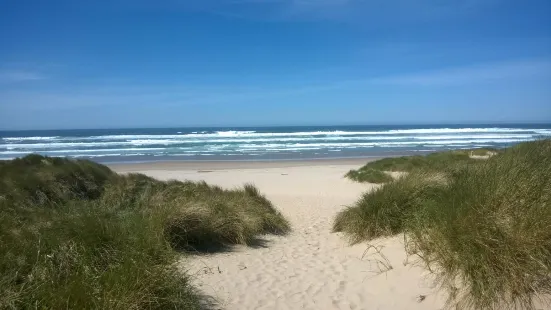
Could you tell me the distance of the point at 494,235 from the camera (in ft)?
13.6

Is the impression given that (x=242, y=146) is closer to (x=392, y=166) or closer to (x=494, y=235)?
(x=392, y=166)

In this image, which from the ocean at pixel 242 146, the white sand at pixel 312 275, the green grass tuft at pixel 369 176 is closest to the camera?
the white sand at pixel 312 275

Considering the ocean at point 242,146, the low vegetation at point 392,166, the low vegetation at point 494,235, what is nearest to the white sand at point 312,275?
the low vegetation at point 494,235

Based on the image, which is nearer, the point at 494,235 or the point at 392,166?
the point at 494,235

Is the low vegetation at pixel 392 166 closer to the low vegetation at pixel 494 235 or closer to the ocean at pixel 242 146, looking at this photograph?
the ocean at pixel 242 146

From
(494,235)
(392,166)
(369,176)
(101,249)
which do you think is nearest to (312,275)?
(494,235)

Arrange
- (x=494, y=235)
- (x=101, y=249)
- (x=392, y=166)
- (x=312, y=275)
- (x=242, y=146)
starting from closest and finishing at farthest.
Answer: (x=494, y=235), (x=101, y=249), (x=312, y=275), (x=392, y=166), (x=242, y=146)

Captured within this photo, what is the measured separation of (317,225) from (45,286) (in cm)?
734

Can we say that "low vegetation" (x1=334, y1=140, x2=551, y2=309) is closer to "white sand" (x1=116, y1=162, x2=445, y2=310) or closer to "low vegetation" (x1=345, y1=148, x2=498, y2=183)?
"white sand" (x1=116, y1=162, x2=445, y2=310)

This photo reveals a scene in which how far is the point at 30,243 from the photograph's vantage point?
171 inches

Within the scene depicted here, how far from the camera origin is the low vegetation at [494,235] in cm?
385

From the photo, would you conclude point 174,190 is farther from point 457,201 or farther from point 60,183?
point 457,201

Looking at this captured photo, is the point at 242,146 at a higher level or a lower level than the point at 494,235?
lower

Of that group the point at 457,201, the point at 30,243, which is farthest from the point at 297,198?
the point at 30,243
